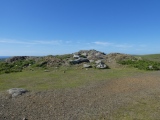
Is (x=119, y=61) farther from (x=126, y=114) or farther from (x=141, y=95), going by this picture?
(x=126, y=114)

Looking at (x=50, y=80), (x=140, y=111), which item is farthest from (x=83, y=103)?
(x=50, y=80)

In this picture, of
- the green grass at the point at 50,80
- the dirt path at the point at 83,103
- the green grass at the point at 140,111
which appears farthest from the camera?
the green grass at the point at 50,80

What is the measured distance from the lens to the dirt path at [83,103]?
1131 cm

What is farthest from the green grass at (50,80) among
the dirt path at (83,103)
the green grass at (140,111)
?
the green grass at (140,111)

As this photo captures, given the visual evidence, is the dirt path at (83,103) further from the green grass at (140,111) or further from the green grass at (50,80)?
the green grass at (50,80)

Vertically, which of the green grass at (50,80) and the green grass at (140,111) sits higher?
the green grass at (50,80)

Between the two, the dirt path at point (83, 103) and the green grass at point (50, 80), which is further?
the green grass at point (50, 80)

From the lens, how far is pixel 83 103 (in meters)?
13.6

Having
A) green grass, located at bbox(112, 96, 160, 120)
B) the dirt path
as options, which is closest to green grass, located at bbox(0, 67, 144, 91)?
the dirt path

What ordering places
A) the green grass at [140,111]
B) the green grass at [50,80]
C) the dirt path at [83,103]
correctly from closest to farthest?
the green grass at [140,111] → the dirt path at [83,103] → the green grass at [50,80]

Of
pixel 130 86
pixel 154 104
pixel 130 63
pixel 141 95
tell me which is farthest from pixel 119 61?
pixel 154 104

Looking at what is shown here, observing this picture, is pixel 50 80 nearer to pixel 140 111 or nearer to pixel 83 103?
pixel 83 103

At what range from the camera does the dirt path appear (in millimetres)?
11312

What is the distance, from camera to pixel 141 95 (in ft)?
51.3
